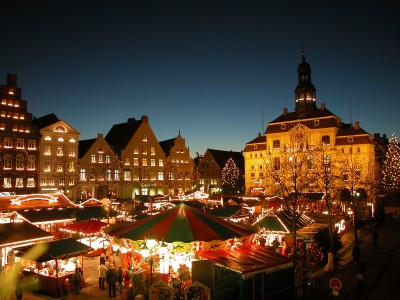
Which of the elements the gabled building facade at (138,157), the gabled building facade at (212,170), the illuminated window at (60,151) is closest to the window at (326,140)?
the gabled building facade at (212,170)

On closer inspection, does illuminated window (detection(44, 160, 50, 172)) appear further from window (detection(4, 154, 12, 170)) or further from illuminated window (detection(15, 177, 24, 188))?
window (detection(4, 154, 12, 170))

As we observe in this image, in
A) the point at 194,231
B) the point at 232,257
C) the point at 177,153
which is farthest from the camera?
the point at 177,153

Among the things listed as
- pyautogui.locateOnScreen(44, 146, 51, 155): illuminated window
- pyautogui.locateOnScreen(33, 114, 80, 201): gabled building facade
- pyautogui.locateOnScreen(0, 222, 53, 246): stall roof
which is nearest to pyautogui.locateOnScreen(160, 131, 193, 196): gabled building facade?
pyautogui.locateOnScreen(33, 114, 80, 201): gabled building facade

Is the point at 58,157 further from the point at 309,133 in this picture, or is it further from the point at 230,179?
the point at 309,133

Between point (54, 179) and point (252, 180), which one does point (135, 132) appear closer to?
point (54, 179)

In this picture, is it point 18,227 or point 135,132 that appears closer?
point 18,227

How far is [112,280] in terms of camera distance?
1506cm

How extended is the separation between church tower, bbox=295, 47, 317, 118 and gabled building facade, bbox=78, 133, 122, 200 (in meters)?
30.3

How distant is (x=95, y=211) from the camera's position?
30.5m

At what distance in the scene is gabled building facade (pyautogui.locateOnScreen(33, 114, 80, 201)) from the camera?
160 feet

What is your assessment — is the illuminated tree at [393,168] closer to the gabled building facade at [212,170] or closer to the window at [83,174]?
the gabled building facade at [212,170]

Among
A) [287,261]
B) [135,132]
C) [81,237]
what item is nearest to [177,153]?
[135,132]

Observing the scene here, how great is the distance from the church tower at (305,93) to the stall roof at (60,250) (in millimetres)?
47484

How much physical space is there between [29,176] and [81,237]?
25.8 m
